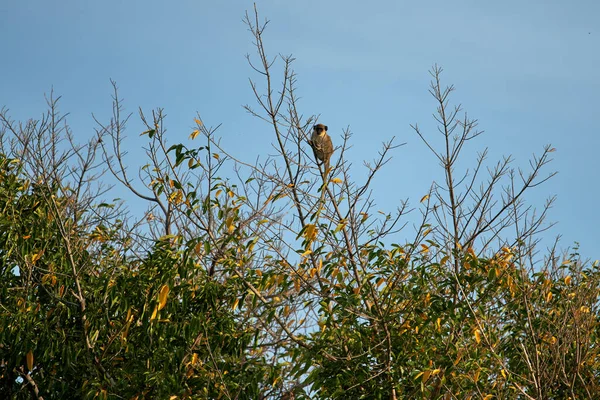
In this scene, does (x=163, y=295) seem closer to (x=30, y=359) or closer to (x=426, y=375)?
(x=30, y=359)

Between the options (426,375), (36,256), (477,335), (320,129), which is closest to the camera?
(426,375)

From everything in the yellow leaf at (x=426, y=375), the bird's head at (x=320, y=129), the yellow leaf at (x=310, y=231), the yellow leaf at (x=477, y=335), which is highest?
the bird's head at (x=320, y=129)

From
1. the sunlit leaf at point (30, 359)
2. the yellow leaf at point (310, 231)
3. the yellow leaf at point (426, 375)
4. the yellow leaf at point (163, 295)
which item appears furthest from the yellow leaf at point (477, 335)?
the sunlit leaf at point (30, 359)

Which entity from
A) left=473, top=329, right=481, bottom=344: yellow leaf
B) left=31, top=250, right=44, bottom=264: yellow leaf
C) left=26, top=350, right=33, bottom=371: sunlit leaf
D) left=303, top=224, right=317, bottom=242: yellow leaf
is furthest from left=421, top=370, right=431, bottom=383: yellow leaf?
left=31, top=250, right=44, bottom=264: yellow leaf

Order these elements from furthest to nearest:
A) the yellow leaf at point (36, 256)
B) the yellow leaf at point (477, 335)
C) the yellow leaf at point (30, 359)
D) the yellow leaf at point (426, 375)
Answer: the yellow leaf at point (36, 256)
the yellow leaf at point (30, 359)
the yellow leaf at point (477, 335)
the yellow leaf at point (426, 375)

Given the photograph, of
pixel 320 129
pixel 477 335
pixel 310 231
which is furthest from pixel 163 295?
pixel 320 129

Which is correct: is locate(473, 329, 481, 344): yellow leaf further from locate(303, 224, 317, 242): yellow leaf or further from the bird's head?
the bird's head

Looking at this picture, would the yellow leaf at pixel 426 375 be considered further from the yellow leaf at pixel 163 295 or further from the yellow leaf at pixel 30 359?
the yellow leaf at pixel 30 359

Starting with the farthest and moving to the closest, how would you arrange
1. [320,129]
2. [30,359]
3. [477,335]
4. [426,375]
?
[320,129] < [30,359] < [477,335] < [426,375]

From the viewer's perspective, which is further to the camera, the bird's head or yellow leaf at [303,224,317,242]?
the bird's head

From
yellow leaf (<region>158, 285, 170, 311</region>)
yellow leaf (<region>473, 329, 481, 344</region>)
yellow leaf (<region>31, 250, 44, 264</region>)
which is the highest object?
yellow leaf (<region>31, 250, 44, 264</region>)

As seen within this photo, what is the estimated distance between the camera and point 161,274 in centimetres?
496

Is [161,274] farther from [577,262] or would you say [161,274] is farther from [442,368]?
[577,262]

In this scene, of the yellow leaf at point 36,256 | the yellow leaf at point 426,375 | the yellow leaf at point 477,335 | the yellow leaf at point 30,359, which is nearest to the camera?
the yellow leaf at point 426,375
